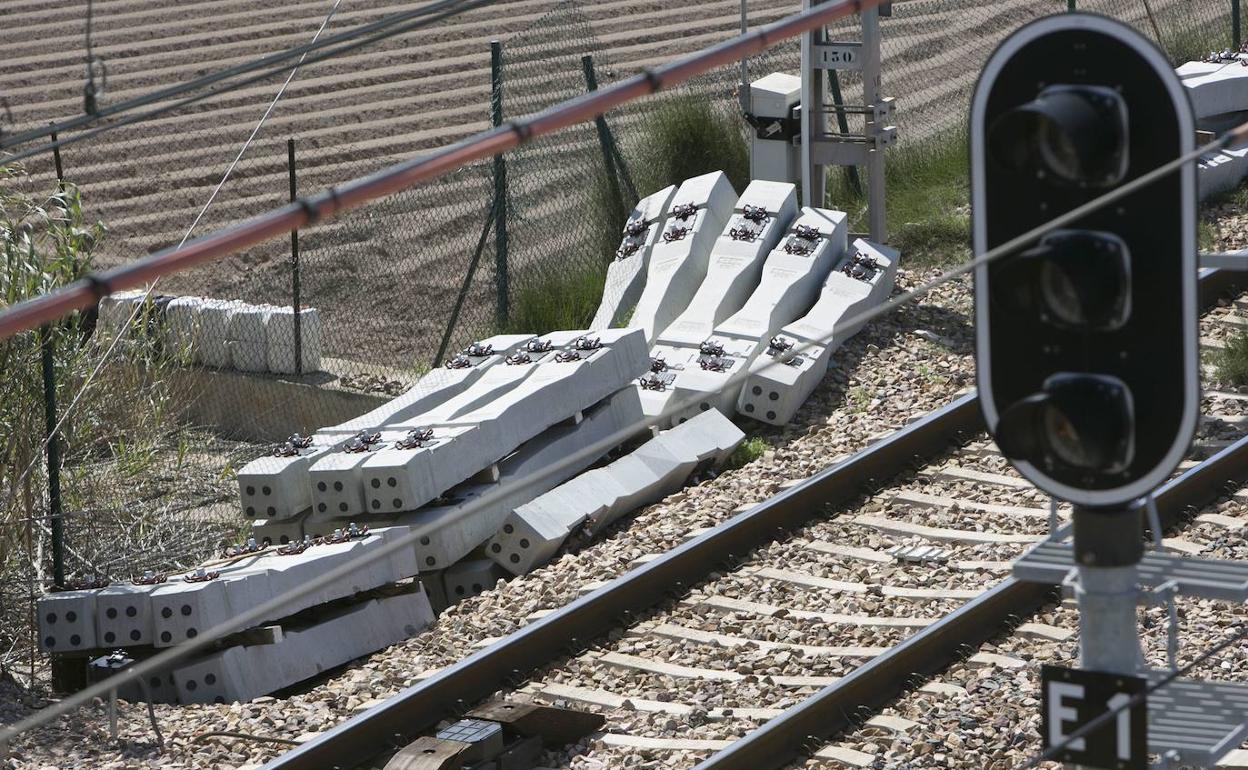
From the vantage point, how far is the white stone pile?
14539mm

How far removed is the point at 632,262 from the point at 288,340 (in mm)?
2790

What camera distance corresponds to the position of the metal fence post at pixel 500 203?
47.7 feet

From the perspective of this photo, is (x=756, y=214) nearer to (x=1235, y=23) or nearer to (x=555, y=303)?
(x=555, y=303)

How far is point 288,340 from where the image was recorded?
47.6 feet

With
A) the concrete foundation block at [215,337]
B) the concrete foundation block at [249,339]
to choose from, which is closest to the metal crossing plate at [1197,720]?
the concrete foundation block at [249,339]

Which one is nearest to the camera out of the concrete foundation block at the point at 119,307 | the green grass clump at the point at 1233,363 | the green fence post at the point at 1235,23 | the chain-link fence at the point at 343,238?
the chain-link fence at the point at 343,238

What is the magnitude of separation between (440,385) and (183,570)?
2.00 metres

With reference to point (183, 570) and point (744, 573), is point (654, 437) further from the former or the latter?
point (183, 570)

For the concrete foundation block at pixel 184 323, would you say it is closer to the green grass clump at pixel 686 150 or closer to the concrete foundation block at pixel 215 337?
the concrete foundation block at pixel 215 337

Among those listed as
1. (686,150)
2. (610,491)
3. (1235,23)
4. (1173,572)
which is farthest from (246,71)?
(1235,23)

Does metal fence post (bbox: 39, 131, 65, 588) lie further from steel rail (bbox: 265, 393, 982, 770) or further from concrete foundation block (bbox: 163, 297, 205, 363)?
concrete foundation block (bbox: 163, 297, 205, 363)

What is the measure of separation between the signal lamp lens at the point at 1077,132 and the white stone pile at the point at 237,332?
10584 millimetres

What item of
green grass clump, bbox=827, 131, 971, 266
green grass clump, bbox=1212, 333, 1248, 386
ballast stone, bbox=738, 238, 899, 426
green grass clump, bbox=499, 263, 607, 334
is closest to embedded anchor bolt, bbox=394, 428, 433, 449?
ballast stone, bbox=738, 238, 899, 426

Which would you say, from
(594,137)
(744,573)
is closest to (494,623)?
(744,573)
